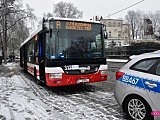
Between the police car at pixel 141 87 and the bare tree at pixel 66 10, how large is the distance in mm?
61377

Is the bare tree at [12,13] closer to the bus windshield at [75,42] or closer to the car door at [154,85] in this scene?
the bus windshield at [75,42]

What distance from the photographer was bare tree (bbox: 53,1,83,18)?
217ft

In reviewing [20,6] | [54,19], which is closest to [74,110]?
[54,19]

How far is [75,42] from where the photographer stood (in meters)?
9.28

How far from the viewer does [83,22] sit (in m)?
9.59

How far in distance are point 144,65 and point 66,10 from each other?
206 ft

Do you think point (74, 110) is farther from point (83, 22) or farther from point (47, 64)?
point (83, 22)

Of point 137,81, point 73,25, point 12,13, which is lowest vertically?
point 137,81

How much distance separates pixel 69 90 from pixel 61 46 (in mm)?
2114

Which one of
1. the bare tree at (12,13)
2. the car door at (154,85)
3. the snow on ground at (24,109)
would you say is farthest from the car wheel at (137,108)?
the bare tree at (12,13)

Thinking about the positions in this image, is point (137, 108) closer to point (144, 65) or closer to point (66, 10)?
point (144, 65)

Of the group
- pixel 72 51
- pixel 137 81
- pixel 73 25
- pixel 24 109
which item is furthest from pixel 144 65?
pixel 73 25

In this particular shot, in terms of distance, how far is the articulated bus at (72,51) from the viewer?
8875mm

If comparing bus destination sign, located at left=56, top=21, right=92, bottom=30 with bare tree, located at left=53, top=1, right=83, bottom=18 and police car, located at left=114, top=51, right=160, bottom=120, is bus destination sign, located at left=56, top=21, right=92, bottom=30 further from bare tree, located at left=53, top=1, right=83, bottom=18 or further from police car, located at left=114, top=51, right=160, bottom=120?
bare tree, located at left=53, top=1, right=83, bottom=18
